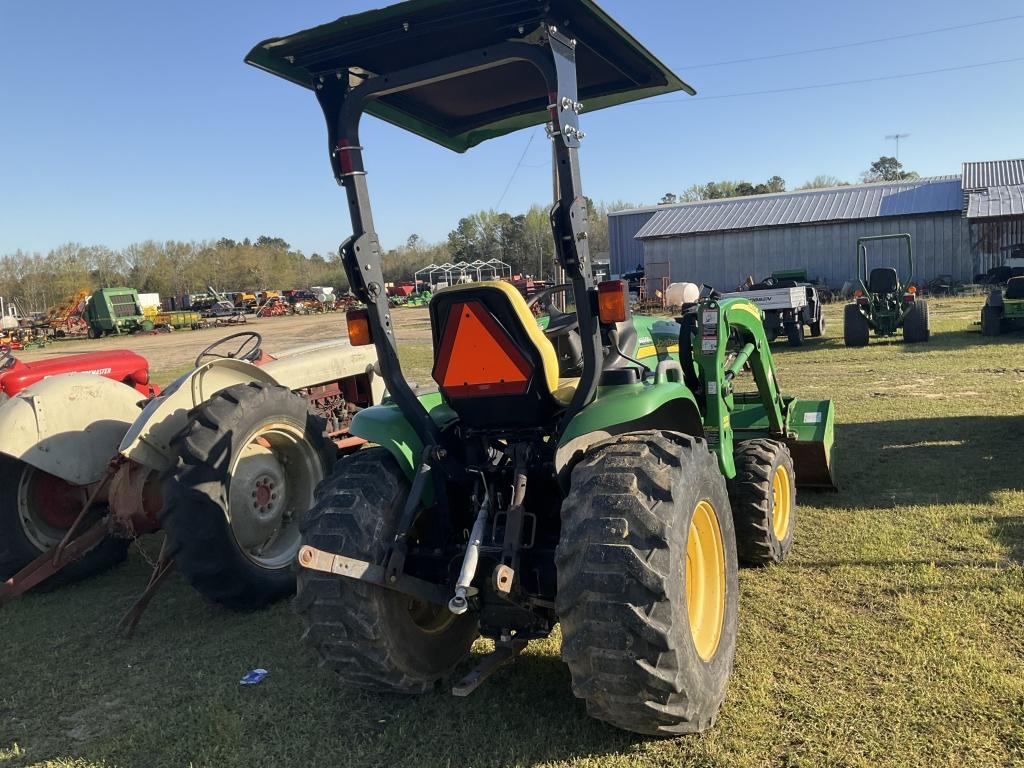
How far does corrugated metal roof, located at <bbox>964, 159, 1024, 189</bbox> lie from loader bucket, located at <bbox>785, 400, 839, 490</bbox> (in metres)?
31.9

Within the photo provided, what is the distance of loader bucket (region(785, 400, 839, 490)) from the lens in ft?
18.0

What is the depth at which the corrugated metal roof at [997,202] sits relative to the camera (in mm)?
27688

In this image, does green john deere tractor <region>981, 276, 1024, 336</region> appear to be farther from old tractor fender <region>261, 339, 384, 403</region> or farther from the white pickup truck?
old tractor fender <region>261, 339, 384, 403</region>

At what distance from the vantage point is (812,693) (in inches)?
123

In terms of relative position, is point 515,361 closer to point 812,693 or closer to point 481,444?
point 481,444

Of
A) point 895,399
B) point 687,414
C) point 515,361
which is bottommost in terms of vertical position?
point 895,399

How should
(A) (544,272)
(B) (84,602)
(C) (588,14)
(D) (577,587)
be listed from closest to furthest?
(D) (577,587)
(C) (588,14)
(B) (84,602)
(A) (544,272)

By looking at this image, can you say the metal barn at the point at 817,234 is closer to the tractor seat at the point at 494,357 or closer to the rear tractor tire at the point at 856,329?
the rear tractor tire at the point at 856,329

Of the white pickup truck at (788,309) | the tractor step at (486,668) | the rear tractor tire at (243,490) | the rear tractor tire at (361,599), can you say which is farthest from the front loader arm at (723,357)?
the white pickup truck at (788,309)

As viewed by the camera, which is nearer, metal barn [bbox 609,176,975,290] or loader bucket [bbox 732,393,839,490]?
loader bucket [bbox 732,393,839,490]

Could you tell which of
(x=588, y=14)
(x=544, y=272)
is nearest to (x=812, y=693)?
(x=588, y=14)

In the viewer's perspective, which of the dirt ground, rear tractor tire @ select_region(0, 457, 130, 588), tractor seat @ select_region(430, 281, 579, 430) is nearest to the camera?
tractor seat @ select_region(430, 281, 579, 430)

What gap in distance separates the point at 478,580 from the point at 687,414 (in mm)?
1339

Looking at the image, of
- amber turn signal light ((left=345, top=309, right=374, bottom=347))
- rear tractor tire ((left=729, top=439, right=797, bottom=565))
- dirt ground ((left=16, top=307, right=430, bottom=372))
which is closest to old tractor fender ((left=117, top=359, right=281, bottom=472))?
amber turn signal light ((left=345, top=309, right=374, bottom=347))
